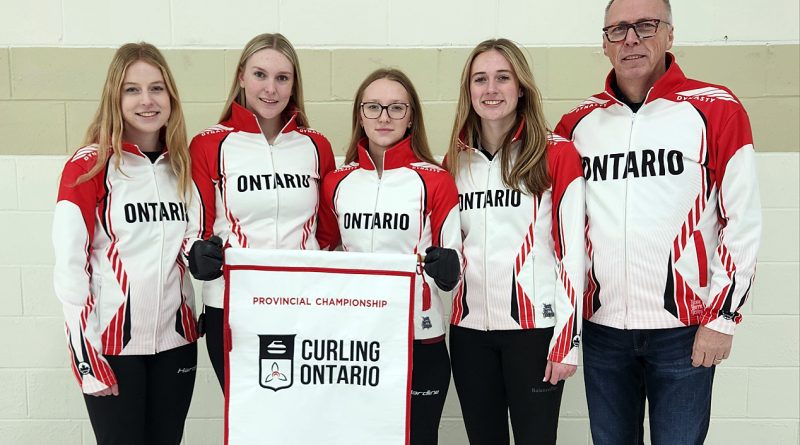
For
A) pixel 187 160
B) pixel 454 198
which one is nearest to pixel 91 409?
pixel 187 160

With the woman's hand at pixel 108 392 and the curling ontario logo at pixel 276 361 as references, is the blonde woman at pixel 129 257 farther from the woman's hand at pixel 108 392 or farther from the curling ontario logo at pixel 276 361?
the curling ontario logo at pixel 276 361

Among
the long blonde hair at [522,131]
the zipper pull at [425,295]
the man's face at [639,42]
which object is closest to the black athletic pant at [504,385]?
the zipper pull at [425,295]

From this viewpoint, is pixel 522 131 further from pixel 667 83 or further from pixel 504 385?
pixel 504 385

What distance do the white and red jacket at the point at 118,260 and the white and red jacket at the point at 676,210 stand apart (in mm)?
1429

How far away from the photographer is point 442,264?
6.49 feet

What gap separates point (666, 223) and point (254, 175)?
4.55ft

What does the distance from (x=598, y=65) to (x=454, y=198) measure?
51.2 inches

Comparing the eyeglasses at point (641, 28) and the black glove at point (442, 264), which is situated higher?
the eyeglasses at point (641, 28)

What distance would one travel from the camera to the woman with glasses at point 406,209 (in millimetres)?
2184

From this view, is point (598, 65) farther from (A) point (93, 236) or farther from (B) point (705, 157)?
(A) point (93, 236)

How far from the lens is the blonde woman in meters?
2.01

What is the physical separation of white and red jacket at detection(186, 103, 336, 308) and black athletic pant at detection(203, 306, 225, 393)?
3cm

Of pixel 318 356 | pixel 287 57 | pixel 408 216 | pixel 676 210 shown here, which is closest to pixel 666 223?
pixel 676 210

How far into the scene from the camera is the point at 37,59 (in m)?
2.99
